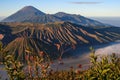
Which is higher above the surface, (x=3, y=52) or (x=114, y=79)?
(x=3, y=52)

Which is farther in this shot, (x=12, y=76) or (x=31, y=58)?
(x=31, y=58)

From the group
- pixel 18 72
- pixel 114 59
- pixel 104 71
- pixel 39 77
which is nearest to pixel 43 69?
pixel 39 77

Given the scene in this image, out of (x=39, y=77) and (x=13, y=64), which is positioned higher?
(x=13, y=64)

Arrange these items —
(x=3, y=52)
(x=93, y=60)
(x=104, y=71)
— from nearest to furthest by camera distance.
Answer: (x=3, y=52), (x=104, y=71), (x=93, y=60)

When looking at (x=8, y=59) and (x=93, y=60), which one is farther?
(x=93, y=60)

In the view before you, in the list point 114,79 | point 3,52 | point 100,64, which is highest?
point 3,52

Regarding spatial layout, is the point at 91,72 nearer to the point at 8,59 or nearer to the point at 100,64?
the point at 100,64

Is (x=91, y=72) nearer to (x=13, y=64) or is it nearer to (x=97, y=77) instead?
(x=97, y=77)

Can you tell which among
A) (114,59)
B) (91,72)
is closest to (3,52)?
(91,72)

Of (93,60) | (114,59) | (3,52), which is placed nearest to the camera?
(3,52)
